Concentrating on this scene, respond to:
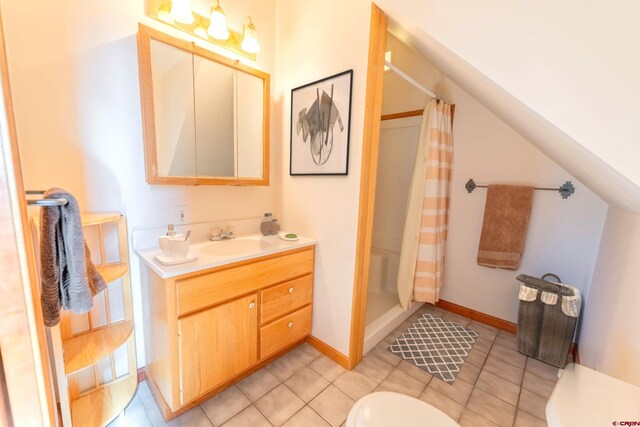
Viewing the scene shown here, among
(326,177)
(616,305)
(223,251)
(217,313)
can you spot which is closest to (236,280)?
(217,313)

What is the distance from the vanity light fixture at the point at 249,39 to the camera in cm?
163

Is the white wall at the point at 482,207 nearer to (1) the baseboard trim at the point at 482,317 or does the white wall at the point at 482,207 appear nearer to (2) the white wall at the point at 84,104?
(1) the baseboard trim at the point at 482,317

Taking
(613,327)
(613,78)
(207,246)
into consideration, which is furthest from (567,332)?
(207,246)

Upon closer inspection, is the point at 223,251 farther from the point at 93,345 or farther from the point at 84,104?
the point at 84,104

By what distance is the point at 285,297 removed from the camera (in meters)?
1.67

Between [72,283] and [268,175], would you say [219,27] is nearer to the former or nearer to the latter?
[268,175]

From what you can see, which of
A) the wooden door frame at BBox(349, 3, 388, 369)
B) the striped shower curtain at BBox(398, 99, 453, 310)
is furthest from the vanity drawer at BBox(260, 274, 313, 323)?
the striped shower curtain at BBox(398, 99, 453, 310)

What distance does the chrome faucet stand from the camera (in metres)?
1.73

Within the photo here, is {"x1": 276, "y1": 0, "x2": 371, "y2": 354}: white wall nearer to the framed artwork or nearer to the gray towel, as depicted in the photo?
the framed artwork

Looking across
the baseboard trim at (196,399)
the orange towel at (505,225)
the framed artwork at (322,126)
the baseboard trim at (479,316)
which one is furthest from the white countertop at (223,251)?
the baseboard trim at (479,316)

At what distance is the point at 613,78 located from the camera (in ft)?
2.15

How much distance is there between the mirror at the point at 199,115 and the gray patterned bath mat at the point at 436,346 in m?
1.67

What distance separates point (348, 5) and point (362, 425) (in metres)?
2.08

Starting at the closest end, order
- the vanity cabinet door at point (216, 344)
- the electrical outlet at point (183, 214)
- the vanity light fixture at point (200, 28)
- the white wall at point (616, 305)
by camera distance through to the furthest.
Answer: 1. the white wall at point (616, 305)
2. the vanity cabinet door at point (216, 344)
3. the vanity light fixture at point (200, 28)
4. the electrical outlet at point (183, 214)
